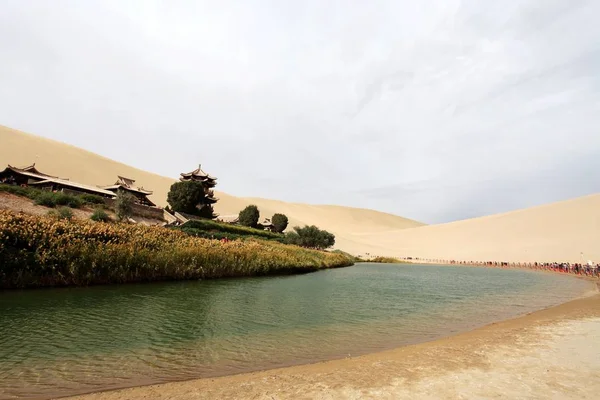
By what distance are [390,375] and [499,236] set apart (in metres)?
73.7

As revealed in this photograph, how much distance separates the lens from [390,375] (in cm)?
512

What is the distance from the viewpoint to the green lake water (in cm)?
566

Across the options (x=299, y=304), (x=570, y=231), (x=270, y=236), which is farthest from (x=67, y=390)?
(x=570, y=231)

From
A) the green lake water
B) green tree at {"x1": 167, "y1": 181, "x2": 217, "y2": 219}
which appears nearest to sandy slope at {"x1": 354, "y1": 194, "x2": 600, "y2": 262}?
green tree at {"x1": 167, "y1": 181, "x2": 217, "y2": 219}

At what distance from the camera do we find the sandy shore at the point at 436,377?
440 cm

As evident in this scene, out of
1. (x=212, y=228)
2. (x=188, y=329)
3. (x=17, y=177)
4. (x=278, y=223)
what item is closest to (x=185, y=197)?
(x=212, y=228)

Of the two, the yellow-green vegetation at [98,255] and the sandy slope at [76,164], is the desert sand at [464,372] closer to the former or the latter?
the yellow-green vegetation at [98,255]

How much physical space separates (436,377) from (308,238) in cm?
4877

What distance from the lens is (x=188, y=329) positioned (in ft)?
27.5

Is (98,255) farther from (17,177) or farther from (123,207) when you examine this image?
(17,177)

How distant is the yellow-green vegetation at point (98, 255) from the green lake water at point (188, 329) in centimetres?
98

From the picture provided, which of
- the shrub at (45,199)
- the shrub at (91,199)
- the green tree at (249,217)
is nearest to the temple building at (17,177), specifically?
the shrub at (91,199)

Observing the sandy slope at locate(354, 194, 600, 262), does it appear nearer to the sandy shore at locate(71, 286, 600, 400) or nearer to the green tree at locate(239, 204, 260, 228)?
the green tree at locate(239, 204, 260, 228)

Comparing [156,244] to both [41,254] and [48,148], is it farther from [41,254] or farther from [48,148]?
[48,148]
